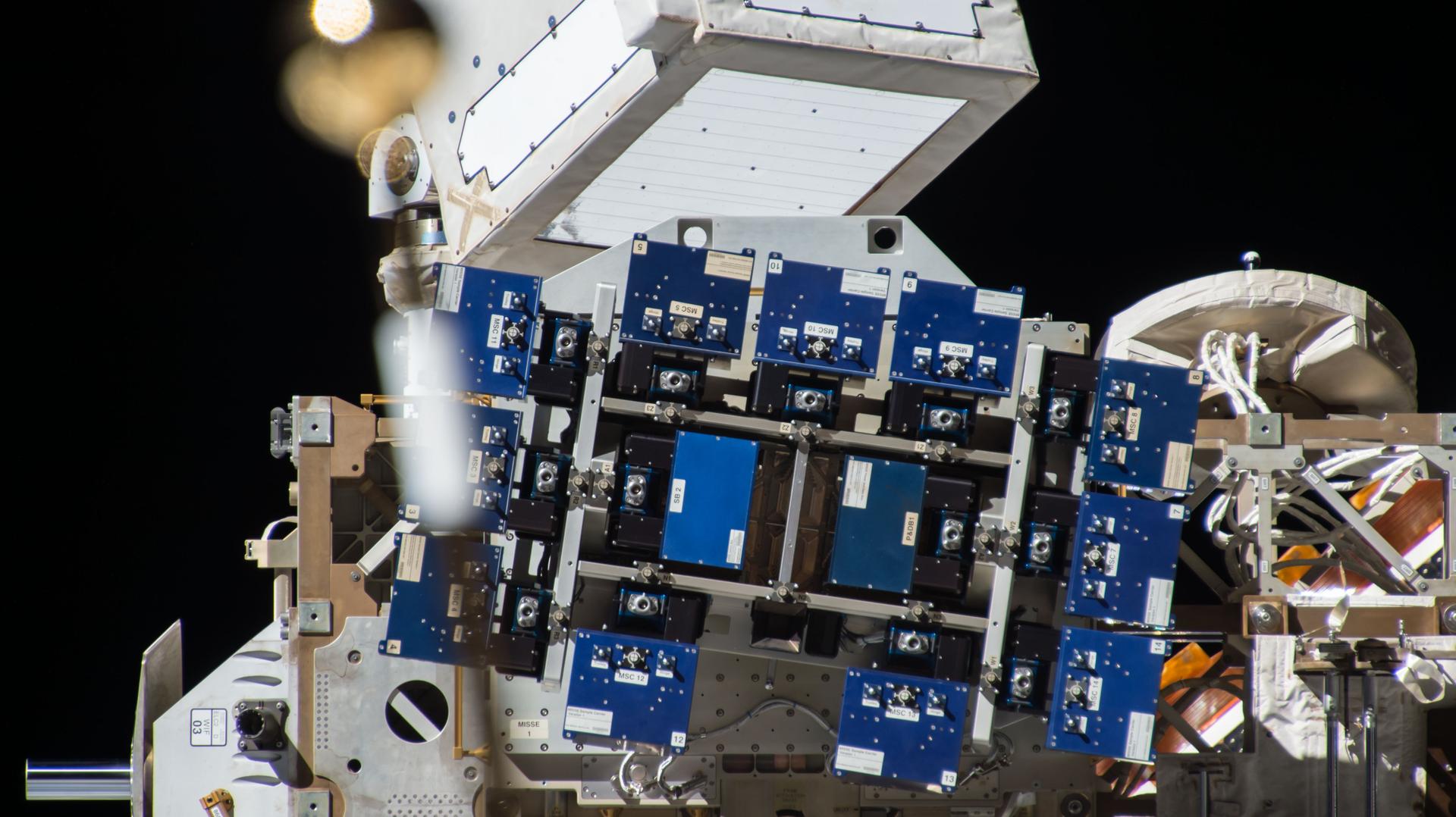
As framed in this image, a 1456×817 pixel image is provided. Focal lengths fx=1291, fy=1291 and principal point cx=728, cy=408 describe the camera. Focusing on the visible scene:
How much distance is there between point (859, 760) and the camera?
425 centimetres

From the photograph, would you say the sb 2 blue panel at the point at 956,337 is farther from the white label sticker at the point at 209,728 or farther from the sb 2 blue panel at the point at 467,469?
the white label sticker at the point at 209,728

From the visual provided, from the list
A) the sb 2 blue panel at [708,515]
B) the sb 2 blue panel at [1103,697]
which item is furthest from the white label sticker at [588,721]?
the sb 2 blue panel at [1103,697]

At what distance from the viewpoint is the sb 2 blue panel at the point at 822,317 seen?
14.1 feet

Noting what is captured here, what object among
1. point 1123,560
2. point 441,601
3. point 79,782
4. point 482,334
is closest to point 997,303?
point 1123,560

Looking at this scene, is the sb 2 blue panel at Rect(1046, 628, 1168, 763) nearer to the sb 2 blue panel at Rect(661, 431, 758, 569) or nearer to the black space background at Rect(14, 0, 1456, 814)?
the sb 2 blue panel at Rect(661, 431, 758, 569)

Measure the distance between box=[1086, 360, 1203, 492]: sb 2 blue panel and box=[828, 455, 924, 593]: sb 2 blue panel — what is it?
640mm

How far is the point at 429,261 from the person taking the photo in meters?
5.85

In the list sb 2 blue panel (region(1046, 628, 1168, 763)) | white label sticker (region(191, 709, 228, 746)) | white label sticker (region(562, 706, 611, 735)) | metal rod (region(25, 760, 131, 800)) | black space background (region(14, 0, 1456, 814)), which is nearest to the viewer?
white label sticker (region(562, 706, 611, 735))

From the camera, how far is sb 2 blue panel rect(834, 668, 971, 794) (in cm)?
424

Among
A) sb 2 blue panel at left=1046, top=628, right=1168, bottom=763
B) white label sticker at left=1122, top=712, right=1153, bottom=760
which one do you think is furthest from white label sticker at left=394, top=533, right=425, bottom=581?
white label sticker at left=1122, top=712, right=1153, bottom=760

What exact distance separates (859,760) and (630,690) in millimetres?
789

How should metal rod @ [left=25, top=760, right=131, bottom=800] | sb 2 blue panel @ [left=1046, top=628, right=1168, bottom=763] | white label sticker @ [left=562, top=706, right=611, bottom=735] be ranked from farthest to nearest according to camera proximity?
metal rod @ [left=25, top=760, right=131, bottom=800]
sb 2 blue panel @ [left=1046, top=628, right=1168, bottom=763]
white label sticker @ [left=562, top=706, right=611, bottom=735]

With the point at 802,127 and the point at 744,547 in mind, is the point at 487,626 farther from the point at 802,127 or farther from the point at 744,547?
the point at 802,127

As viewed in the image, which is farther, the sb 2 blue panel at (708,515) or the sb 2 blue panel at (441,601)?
the sb 2 blue panel at (441,601)
